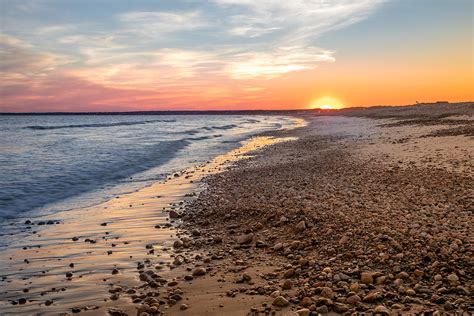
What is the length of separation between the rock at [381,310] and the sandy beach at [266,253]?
0.05ft

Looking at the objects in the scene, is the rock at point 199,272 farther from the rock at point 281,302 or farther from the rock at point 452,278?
the rock at point 452,278

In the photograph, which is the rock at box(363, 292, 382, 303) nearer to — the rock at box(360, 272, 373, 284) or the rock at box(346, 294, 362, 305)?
the rock at box(346, 294, 362, 305)

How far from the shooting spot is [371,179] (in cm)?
1181

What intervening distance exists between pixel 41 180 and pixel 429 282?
49.4ft

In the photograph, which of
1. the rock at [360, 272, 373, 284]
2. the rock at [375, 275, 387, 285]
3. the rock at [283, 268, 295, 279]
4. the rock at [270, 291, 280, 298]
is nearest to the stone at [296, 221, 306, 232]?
the rock at [283, 268, 295, 279]

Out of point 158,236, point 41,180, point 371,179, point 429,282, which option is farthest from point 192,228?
point 41,180

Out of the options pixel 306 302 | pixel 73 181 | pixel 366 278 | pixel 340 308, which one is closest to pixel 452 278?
pixel 366 278

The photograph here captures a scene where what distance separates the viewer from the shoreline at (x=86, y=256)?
207 inches

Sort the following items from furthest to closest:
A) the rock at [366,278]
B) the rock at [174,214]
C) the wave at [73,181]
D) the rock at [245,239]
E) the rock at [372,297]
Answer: the wave at [73,181]
the rock at [174,214]
the rock at [245,239]
the rock at [366,278]
the rock at [372,297]

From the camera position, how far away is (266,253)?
669 cm

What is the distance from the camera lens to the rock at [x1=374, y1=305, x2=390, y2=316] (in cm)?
413

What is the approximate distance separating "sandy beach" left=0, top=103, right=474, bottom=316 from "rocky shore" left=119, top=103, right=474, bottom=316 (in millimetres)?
22

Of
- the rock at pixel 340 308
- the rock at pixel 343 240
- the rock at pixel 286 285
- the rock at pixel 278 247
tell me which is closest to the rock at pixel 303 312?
the rock at pixel 340 308

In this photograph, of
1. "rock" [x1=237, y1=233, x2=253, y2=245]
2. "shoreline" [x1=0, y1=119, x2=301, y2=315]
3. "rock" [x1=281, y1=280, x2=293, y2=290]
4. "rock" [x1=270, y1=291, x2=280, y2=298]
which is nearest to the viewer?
"rock" [x1=270, y1=291, x2=280, y2=298]
